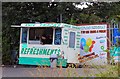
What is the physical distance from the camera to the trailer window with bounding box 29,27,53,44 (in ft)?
43.8

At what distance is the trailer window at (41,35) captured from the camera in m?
13.4

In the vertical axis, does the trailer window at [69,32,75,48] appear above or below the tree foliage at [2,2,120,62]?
below

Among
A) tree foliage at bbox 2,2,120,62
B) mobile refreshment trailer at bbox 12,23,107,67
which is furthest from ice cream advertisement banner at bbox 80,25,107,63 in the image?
tree foliage at bbox 2,2,120,62

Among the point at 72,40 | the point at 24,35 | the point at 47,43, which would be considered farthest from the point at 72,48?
the point at 24,35

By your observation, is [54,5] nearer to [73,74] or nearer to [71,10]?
[71,10]

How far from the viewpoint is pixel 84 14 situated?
1669 centimetres

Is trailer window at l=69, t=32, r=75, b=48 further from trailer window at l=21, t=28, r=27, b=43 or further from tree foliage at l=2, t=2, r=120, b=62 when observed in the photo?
trailer window at l=21, t=28, r=27, b=43

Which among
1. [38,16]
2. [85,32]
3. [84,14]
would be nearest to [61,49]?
[85,32]

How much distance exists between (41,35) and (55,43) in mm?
875

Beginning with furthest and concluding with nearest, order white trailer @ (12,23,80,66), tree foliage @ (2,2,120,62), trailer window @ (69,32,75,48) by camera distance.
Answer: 1. tree foliage @ (2,2,120,62)
2. trailer window @ (69,32,75,48)
3. white trailer @ (12,23,80,66)

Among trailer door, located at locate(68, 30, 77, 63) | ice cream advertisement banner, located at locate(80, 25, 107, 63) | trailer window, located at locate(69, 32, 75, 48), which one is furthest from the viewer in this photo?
ice cream advertisement banner, located at locate(80, 25, 107, 63)

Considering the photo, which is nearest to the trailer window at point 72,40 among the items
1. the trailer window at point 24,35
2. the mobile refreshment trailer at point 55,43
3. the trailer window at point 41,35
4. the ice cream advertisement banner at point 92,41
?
the mobile refreshment trailer at point 55,43

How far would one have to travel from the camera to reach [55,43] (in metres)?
13.1

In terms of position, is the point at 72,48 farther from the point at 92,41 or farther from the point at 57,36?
the point at 92,41
